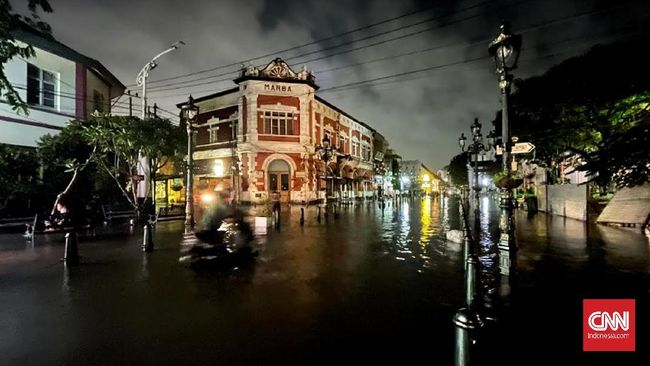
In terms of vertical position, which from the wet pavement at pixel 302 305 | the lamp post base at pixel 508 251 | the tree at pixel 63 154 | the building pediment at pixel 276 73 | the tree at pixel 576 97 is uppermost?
the building pediment at pixel 276 73

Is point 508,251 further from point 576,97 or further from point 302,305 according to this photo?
point 576,97

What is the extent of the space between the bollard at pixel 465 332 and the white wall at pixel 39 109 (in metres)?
21.2

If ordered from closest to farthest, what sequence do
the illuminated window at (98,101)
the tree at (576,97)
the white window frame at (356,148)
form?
the tree at (576,97), the illuminated window at (98,101), the white window frame at (356,148)

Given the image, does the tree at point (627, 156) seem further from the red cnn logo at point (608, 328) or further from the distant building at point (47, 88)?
the distant building at point (47, 88)

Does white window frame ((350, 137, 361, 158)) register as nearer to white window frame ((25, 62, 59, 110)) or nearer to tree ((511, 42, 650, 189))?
tree ((511, 42, 650, 189))

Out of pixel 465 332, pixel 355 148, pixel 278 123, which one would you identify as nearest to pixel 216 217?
pixel 465 332

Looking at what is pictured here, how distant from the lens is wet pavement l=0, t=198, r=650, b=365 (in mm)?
3635

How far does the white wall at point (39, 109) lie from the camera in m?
17.0

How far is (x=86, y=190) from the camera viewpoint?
17.4 metres

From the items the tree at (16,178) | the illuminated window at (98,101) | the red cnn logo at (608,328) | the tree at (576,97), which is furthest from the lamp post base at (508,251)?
the illuminated window at (98,101)

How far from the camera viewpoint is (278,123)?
109 feet

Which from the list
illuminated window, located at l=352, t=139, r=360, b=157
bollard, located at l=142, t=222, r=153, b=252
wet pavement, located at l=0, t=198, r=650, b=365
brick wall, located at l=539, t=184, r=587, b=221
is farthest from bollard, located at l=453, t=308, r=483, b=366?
illuminated window, located at l=352, t=139, r=360, b=157

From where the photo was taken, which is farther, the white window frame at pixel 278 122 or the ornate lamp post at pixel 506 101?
the white window frame at pixel 278 122

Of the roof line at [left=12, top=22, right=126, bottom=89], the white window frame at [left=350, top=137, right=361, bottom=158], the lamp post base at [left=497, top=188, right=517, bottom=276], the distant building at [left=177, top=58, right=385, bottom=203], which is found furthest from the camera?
the white window frame at [left=350, top=137, right=361, bottom=158]
